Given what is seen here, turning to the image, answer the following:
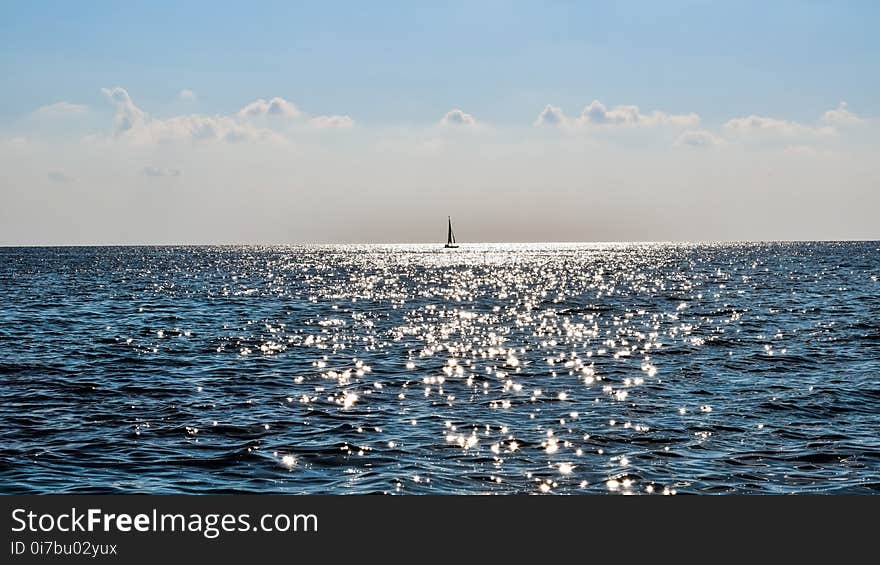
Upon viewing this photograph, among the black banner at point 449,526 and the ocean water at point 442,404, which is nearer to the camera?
the black banner at point 449,526

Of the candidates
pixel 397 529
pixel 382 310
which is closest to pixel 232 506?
pixel 397 529

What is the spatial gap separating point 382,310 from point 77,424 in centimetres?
4331

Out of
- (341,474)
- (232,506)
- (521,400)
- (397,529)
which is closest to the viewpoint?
(397,529)

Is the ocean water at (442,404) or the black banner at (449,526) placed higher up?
the black banner at (449,526)

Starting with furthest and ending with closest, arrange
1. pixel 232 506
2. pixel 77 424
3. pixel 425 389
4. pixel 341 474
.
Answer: pixel 425 389 → pixel 77 424 → pixel 341 474 → pixel 232 506

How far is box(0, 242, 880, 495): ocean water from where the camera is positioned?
16812 millimetres

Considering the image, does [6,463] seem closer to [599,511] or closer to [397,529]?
[397,529]

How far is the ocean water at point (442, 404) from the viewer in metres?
16.8

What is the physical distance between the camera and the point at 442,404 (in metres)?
24.8

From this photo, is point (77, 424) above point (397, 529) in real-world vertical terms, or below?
below

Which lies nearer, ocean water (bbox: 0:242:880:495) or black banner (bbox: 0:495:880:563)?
black banner (bbox: 0:495:880:563)

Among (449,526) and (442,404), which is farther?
(442,404)

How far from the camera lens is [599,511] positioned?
9.59 meters

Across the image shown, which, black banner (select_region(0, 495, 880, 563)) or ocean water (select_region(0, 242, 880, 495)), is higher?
black banner (select_region(0, 495, 880, 563))
